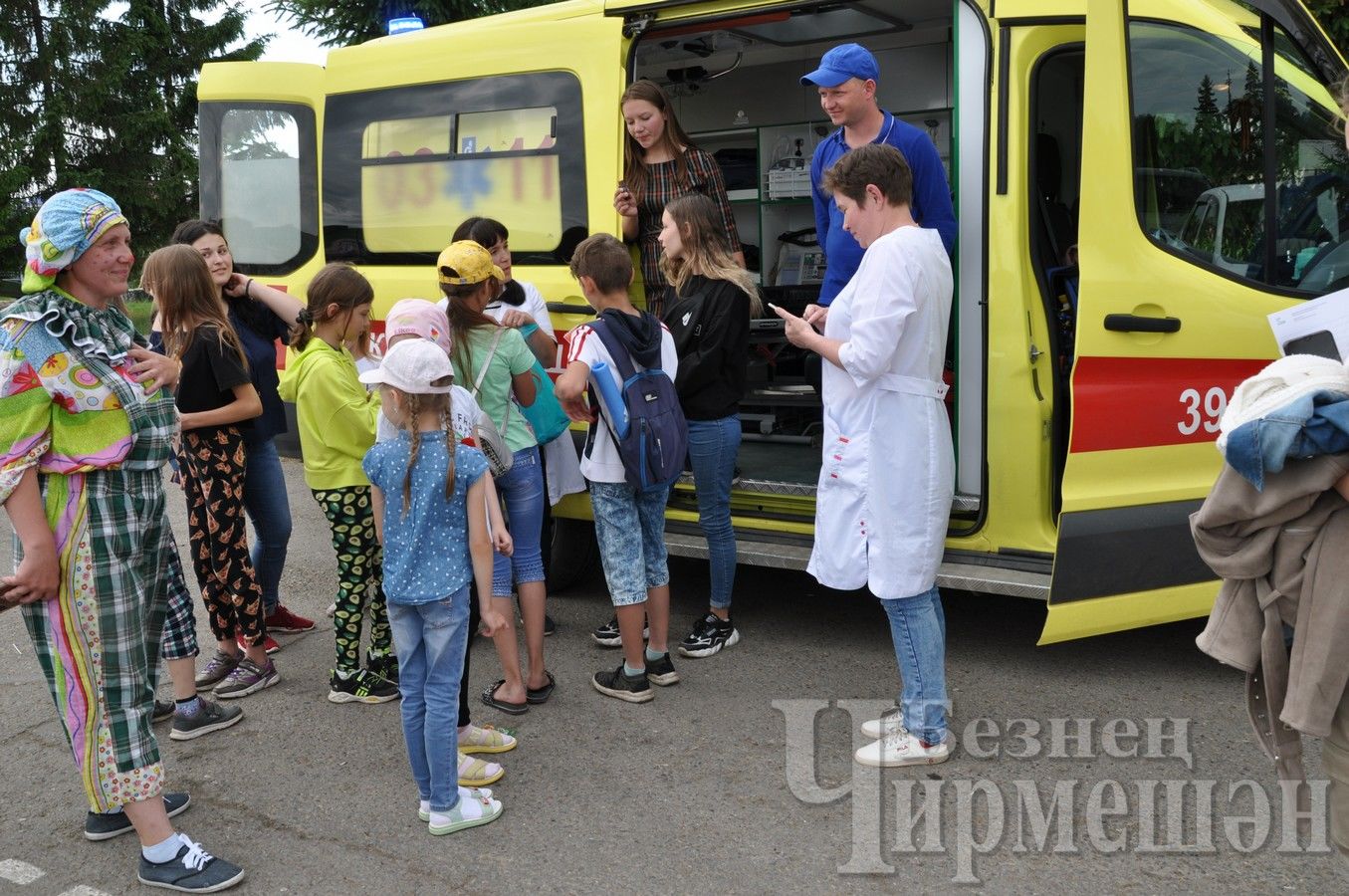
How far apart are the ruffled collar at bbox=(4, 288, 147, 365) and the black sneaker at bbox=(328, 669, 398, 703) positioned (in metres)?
1.59

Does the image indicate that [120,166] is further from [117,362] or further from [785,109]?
[117,362]

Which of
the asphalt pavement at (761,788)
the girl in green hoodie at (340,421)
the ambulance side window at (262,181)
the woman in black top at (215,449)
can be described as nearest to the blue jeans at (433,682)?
the asphalt pavement at (761,788)

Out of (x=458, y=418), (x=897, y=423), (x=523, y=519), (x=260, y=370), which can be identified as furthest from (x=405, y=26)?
(x=897, y=423)

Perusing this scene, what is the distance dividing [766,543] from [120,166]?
19.1 meters

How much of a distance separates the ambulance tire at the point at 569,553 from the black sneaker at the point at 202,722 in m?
1.57

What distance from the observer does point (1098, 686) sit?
13.7 feet

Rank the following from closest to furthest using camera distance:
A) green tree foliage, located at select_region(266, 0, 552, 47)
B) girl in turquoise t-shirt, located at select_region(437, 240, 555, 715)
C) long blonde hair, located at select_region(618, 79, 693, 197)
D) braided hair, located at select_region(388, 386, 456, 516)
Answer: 1. braided hair, located at select_region(388, 386, 456, 516)
2. girl in turquoise t-shirt, located at select_region(437, 240, 555, 715)
3. long blonde hair, located at select_region(618, 79, 693, 197)
4. green tree foliage, located at select_region(266, 0, 552, 47)

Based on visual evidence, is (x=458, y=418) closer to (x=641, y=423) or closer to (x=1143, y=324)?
(x=641, y=423)

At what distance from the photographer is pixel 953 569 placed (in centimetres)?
421

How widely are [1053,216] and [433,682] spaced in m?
3.38

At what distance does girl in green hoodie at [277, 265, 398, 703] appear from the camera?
4055mm

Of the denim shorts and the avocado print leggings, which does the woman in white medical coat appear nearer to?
the denim shorts

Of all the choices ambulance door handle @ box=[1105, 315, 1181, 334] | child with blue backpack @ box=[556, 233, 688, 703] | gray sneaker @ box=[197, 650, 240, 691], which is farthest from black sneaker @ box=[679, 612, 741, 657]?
ambulance door handle @ box=[1105, 315, 1181, 334]

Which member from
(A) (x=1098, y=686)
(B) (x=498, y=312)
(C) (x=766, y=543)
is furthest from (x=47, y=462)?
(A) (x=1098, y=686)
